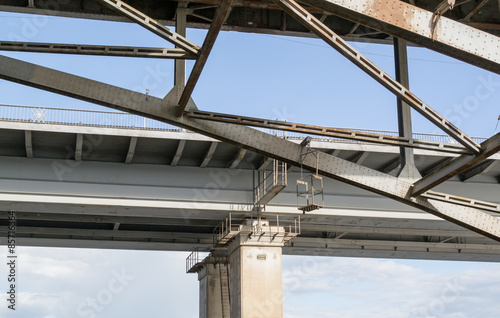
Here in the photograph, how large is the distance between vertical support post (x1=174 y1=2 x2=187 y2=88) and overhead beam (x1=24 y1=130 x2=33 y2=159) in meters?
7.25

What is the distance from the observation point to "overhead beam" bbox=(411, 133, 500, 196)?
53.0 feet

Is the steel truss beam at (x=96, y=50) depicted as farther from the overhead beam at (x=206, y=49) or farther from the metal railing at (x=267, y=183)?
the metal railing at (x=267, y=183)

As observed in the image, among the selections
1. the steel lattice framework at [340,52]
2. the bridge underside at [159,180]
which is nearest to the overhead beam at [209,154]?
the bridge underside at [159,180]

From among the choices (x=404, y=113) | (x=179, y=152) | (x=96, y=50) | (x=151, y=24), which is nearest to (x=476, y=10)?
(x=404, y=113)

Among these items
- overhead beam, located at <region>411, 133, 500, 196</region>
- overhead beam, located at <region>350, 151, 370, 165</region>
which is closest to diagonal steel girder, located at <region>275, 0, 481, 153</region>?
overhead beam, located at <region>411, 133, 500, 196</region>

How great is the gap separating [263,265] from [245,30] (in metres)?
9.77

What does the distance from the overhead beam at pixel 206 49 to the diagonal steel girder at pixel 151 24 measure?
1.05ft

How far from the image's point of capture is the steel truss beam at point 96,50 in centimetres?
1496

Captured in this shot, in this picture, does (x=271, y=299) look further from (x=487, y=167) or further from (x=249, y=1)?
(x=249, y=1)

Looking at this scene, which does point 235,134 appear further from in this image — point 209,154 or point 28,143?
point 28,143

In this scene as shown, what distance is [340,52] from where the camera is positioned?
13.6m

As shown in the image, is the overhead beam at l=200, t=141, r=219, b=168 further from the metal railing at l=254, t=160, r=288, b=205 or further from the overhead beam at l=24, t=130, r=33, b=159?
the overhead beam at l=24, t=130, r=33, b=159

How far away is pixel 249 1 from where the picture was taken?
18766 mm

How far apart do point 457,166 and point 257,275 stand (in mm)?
10456
